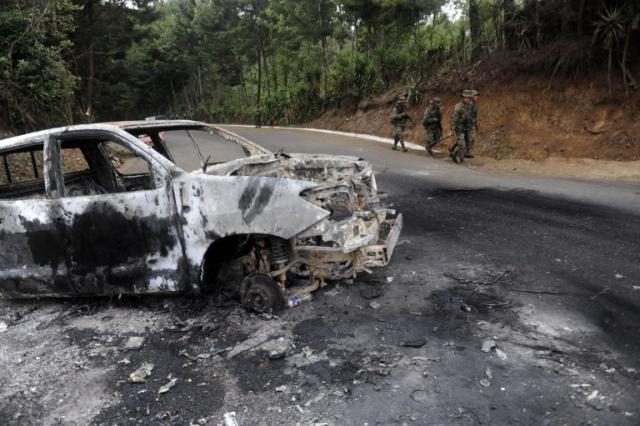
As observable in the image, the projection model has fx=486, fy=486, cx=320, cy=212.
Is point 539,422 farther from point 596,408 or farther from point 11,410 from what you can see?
point 11,410

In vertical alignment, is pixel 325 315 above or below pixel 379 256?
below

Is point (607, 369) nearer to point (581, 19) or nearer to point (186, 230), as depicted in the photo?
point (186, 230)

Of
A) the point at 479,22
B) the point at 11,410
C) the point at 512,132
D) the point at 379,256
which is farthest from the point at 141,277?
the point at 479,22

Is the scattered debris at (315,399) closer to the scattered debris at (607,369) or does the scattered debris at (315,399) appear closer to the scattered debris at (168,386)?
the scattered debris at (168,386)

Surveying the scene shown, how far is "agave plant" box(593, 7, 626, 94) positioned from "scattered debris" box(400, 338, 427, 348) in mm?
10893

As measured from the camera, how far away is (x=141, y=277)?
4492 mm

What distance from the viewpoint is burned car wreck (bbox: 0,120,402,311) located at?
4.11m

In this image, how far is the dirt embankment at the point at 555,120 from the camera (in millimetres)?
11422

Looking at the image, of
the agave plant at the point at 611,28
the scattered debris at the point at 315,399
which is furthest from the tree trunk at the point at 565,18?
the scattered debris at the point at 315,399

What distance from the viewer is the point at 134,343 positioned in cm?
423

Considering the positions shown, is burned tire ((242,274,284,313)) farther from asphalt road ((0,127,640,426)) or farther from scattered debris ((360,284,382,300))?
scattered debris ((360,284,382,300))

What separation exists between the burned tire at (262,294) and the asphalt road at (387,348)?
0.33ft

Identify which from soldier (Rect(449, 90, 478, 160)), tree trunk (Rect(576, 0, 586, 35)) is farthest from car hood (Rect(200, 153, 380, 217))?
tree trunk (Rect(576, 0, 586, 35))

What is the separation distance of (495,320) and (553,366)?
2.36 feet
